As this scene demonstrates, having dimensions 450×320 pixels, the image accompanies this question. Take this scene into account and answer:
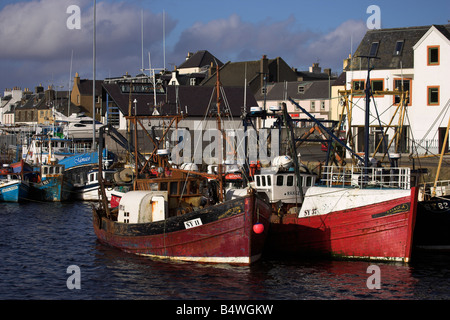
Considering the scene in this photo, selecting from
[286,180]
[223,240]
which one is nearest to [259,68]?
[286,180]

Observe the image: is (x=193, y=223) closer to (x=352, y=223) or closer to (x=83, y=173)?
(x=352, y=223)

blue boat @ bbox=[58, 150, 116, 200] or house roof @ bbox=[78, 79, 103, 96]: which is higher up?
house roof @ bbox=[78, 79, 103, 96]

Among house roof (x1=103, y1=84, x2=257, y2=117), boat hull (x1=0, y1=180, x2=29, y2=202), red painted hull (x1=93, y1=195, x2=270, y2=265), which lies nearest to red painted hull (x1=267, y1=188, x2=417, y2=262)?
red painted hull (x1=93, y1=195, x2=270, y2=265)

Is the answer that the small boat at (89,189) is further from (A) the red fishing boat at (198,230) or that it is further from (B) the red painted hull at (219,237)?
(B) the red painted hull at (219,237)

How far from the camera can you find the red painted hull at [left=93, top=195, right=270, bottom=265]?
77.2 ft

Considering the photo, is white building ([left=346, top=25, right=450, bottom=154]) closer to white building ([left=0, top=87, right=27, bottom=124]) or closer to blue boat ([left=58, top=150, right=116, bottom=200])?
blue boat ([left=58, top=150, right=116, bottom=200])

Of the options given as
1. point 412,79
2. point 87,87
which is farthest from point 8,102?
point 412,79

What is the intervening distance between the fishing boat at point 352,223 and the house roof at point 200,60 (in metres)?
90.3

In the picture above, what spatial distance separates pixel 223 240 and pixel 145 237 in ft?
12.7

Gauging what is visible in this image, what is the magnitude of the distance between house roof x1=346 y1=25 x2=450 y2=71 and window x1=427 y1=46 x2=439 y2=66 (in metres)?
1.83

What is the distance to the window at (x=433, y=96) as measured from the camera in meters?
49.5

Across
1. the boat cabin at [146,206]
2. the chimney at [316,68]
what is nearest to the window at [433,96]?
the boat cabin at [146,206]
